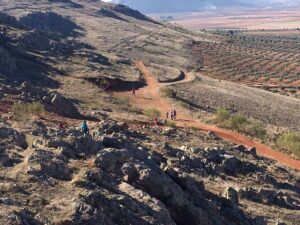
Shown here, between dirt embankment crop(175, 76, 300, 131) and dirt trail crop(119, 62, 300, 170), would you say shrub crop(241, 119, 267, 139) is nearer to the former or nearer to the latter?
dirt trail crop(119, 62, 300, 170)

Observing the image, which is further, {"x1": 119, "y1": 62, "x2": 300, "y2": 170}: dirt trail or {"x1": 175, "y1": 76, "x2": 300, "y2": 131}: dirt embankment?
{"x1": 175, "y1": 76, "x2": 300, "y2": 131}: dirt embankment

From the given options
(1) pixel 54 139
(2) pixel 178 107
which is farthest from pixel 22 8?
(1) pixel 54 139

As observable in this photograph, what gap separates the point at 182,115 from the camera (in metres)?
49.5

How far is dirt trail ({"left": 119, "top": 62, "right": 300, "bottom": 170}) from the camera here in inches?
1457

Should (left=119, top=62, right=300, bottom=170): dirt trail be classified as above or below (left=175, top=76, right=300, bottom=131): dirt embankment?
above

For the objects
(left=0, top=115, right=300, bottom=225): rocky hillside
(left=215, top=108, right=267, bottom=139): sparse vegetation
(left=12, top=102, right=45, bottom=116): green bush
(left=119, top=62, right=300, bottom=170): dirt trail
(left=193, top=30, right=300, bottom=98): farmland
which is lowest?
(left=193, top=30, right=300, bottom=98): farmland

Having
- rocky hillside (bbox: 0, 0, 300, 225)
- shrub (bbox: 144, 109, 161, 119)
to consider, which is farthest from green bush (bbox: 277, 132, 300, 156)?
shrub (bbox: 144, 109, 161, 119)

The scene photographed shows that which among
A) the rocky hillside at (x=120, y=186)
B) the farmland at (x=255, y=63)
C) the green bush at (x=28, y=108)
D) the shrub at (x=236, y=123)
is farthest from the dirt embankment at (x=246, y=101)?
the rocky hillside at (x=120, y=186)

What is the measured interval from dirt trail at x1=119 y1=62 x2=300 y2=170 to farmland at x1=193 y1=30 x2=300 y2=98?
17280 millimetres

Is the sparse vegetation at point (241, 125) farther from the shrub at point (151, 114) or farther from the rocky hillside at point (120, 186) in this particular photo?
the rocky hillside at point (120, 186)

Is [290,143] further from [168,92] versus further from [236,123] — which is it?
[168,92]

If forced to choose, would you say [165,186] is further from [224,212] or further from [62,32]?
[62,32]

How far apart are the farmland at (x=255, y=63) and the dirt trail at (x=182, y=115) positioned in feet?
56.7

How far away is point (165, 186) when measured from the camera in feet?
55.3
